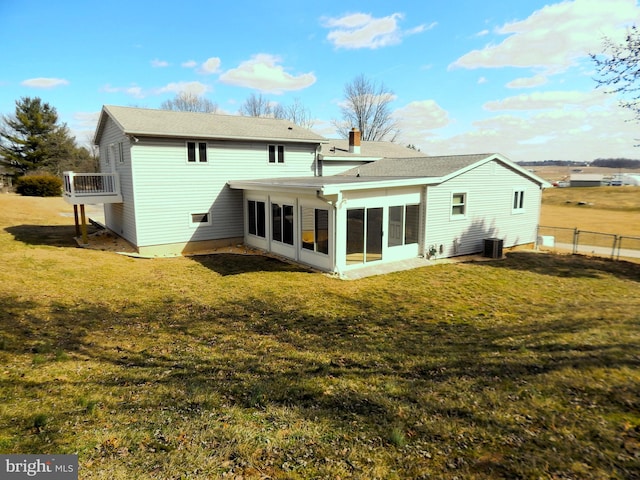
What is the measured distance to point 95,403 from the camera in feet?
16.2

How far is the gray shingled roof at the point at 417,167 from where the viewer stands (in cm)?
1673

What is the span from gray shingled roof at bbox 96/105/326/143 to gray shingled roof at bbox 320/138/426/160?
9.01ft

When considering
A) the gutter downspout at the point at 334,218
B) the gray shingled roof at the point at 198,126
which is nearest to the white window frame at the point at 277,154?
the gray shingled roof at the point at 198,126

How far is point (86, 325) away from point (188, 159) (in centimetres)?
1010

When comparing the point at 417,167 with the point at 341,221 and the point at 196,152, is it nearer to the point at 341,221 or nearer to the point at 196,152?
the point at 341,221

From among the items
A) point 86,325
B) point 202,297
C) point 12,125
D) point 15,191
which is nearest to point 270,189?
point 202,297

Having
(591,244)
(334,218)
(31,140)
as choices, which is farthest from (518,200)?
(31,140)

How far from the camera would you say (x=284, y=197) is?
1512 centimetres

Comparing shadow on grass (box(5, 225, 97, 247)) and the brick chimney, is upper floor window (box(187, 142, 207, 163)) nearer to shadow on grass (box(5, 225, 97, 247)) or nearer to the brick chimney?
shadow on grass (box(5, 225, 97, 247))

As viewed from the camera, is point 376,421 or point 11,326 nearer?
point 376,421

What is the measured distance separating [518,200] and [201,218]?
51.5 feet

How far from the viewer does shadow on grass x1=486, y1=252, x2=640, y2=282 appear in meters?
14.8

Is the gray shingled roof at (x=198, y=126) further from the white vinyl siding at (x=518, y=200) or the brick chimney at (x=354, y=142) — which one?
the white vinyl siding at (x=518, y=200)

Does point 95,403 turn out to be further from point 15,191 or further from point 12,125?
point 12,125
